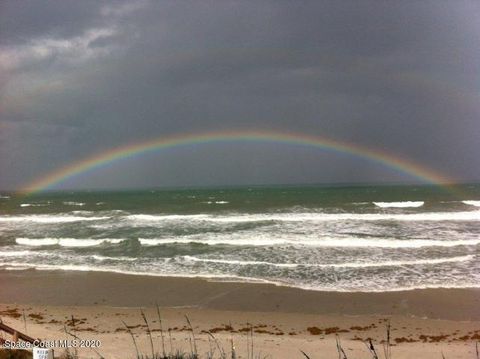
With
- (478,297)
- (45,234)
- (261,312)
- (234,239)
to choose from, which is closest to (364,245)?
(234,239)

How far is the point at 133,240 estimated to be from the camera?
857 inches

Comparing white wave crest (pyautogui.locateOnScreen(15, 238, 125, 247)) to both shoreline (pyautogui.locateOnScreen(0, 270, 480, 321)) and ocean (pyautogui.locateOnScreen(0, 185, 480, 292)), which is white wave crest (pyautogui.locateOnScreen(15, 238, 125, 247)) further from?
shoreline (pyautogui.locateOnScreen(0, 270, 480, 321))

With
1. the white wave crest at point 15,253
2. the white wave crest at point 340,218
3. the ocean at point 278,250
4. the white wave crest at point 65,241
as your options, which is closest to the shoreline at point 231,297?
the ocean at point 278,250

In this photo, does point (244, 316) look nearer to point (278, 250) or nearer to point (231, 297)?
point (231, 297)

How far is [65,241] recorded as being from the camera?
22.7m

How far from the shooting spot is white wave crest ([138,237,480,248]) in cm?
1856

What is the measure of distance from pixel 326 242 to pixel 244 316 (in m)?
10.5

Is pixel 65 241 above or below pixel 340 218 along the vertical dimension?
above

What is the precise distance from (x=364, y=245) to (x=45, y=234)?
1862 cm

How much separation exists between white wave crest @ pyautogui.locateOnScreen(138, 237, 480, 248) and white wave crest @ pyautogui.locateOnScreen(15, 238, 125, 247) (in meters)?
2.06

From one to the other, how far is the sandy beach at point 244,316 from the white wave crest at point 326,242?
6.91 m

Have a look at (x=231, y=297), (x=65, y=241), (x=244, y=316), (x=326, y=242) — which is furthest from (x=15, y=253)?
(x=326, y=242)

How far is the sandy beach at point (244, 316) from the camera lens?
779 centimetres

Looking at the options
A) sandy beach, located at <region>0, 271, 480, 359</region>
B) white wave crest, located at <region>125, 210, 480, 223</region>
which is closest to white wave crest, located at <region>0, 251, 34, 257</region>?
sandy beach, located at <region>0, 271, 480, 359</region>
